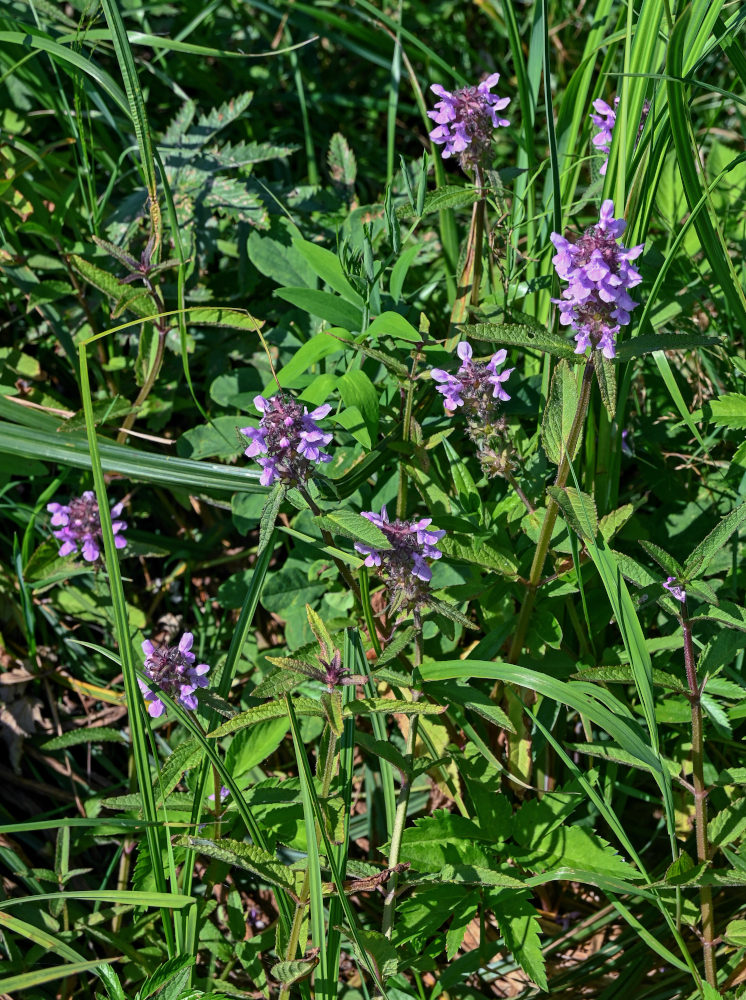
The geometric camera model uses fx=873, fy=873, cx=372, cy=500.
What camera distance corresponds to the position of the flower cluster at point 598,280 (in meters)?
1.76

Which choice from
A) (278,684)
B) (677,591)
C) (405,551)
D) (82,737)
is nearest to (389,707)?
(278,684)

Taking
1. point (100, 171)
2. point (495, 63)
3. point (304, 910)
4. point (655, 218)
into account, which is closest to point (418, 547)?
point (304, 910)

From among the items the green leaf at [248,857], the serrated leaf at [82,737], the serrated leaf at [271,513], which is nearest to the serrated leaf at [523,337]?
the serrated leaf at [271,513]

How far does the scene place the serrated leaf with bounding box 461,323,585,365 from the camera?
188cm

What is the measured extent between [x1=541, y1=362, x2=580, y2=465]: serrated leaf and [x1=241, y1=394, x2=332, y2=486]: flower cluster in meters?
0.54

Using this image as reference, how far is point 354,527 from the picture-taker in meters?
1.92

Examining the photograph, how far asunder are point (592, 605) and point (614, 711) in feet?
1.44

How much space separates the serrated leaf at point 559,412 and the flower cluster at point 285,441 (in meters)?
0.54

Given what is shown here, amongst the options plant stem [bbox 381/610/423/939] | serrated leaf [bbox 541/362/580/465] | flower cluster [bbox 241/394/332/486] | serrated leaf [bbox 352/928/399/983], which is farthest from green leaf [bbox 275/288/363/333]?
serrated leaf [bbox 352/928/399/983]

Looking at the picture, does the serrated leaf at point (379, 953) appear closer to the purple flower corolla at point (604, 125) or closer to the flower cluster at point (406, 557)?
the flower cluster at point (406, 557)

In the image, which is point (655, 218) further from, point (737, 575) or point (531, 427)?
point (737, 575)

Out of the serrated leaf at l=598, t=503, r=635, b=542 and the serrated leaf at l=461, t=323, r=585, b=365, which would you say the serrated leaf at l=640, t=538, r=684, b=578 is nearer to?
the serrated leaf at l=598, t=503, r=635, b=542

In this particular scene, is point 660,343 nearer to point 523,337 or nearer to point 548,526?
point 523,337

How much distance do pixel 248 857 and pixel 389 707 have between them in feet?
1.43
